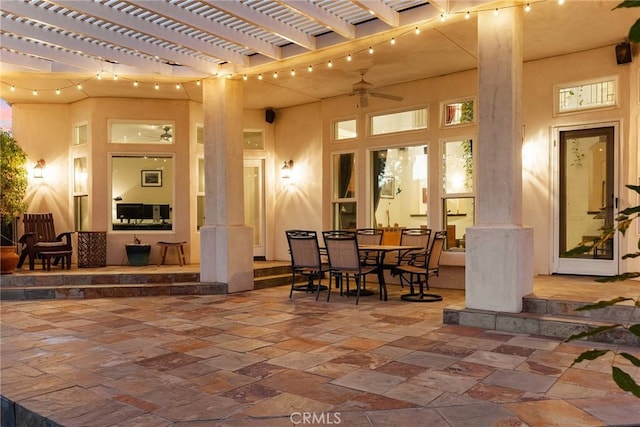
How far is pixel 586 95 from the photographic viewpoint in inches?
258

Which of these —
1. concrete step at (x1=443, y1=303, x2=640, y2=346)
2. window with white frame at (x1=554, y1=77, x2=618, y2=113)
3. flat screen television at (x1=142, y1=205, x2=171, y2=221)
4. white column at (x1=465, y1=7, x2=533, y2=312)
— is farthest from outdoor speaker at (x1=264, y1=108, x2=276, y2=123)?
concrete step at (x1=443, y1=303, x2=640, y2=346)

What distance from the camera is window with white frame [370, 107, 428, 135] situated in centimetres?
796

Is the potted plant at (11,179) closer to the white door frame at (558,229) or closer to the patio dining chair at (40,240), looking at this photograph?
the patio dining chair at (40,240)

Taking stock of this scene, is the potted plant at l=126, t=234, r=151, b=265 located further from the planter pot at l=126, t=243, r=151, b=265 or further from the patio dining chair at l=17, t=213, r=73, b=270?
the patio dining chair at l=17, t=213, r=73, b=270

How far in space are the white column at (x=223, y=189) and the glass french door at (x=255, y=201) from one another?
239cm

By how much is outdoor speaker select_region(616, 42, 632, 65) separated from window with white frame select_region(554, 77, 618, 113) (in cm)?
24

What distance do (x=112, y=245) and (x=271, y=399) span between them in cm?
696

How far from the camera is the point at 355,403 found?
2982mm

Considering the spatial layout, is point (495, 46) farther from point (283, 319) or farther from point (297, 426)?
point (297, 426)

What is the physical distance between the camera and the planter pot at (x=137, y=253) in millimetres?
8703

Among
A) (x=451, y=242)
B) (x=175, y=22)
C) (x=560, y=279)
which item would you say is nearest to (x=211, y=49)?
(x=175, y=22)

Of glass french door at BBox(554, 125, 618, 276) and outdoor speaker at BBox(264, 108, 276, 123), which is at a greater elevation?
outdoor speaker at BBox(264, 108, 276, 123)

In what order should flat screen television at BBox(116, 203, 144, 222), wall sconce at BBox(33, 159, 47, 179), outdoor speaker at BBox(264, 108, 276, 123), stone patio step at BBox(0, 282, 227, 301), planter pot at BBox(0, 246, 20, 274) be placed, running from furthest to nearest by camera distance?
outdoor speaker at BBox(264, 108, 276, 123), wall sconce at BBox(33, 159, 47, 179), flat screen television at BBox(116, 203, 144, 222), planter pot at BBox(0, 246, 20, 274), stone patio step at BBox(0, 282, 227, 301)
